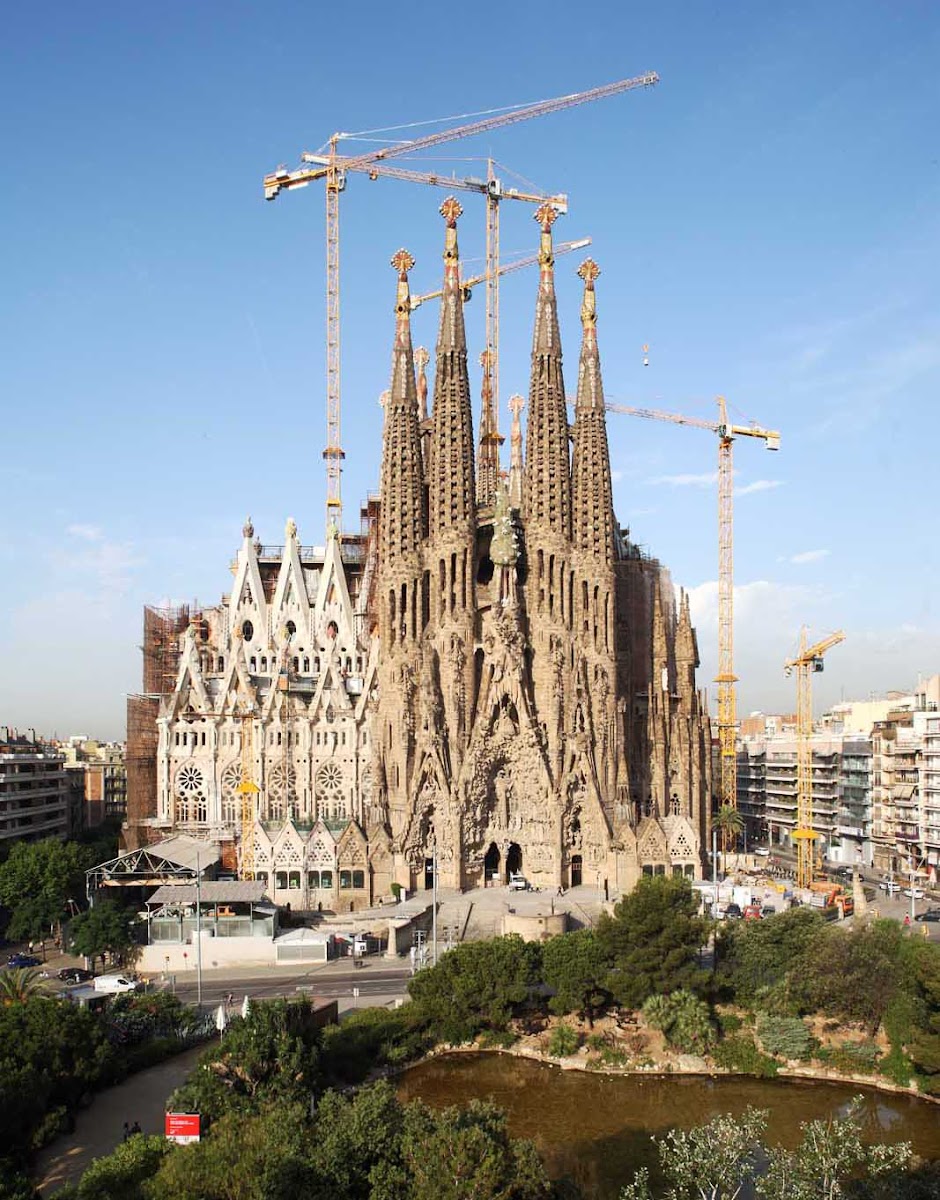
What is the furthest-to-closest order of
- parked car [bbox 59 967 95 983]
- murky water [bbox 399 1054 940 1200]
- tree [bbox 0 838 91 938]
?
1. tree [bbox 0 838 91 938]
2. parked car [bbox 59 967 95 983]
3. murky water [bbox 399 1054 940 1200]

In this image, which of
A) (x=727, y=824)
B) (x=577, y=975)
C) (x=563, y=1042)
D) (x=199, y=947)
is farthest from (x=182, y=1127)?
(x=727, y=824)

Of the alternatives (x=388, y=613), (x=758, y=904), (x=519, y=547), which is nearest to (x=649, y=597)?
(x=519, y=547)

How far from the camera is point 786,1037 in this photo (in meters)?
38.2

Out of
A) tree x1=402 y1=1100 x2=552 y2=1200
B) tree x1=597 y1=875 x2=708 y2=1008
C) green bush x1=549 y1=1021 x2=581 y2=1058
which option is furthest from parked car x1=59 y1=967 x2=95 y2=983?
tree x1=402 y1=1100 x2=552 y2=1200

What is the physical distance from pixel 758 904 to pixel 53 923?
3563 cm

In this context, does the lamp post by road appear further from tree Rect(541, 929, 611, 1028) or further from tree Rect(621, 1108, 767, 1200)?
tree Rect(621, 1108, 767, 1200)

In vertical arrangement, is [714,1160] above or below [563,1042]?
above

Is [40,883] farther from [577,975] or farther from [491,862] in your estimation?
[577,975]

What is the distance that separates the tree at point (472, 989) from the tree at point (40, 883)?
21.9 metres

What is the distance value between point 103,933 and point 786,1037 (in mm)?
27779

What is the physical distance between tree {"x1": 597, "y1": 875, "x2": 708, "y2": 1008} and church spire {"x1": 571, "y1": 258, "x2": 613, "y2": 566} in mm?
29890

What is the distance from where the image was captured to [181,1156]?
23.4 m

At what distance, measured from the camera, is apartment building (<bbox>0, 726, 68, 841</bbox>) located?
232 feet

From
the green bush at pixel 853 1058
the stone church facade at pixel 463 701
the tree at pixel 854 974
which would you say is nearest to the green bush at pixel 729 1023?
the tree at pixel 854 974
